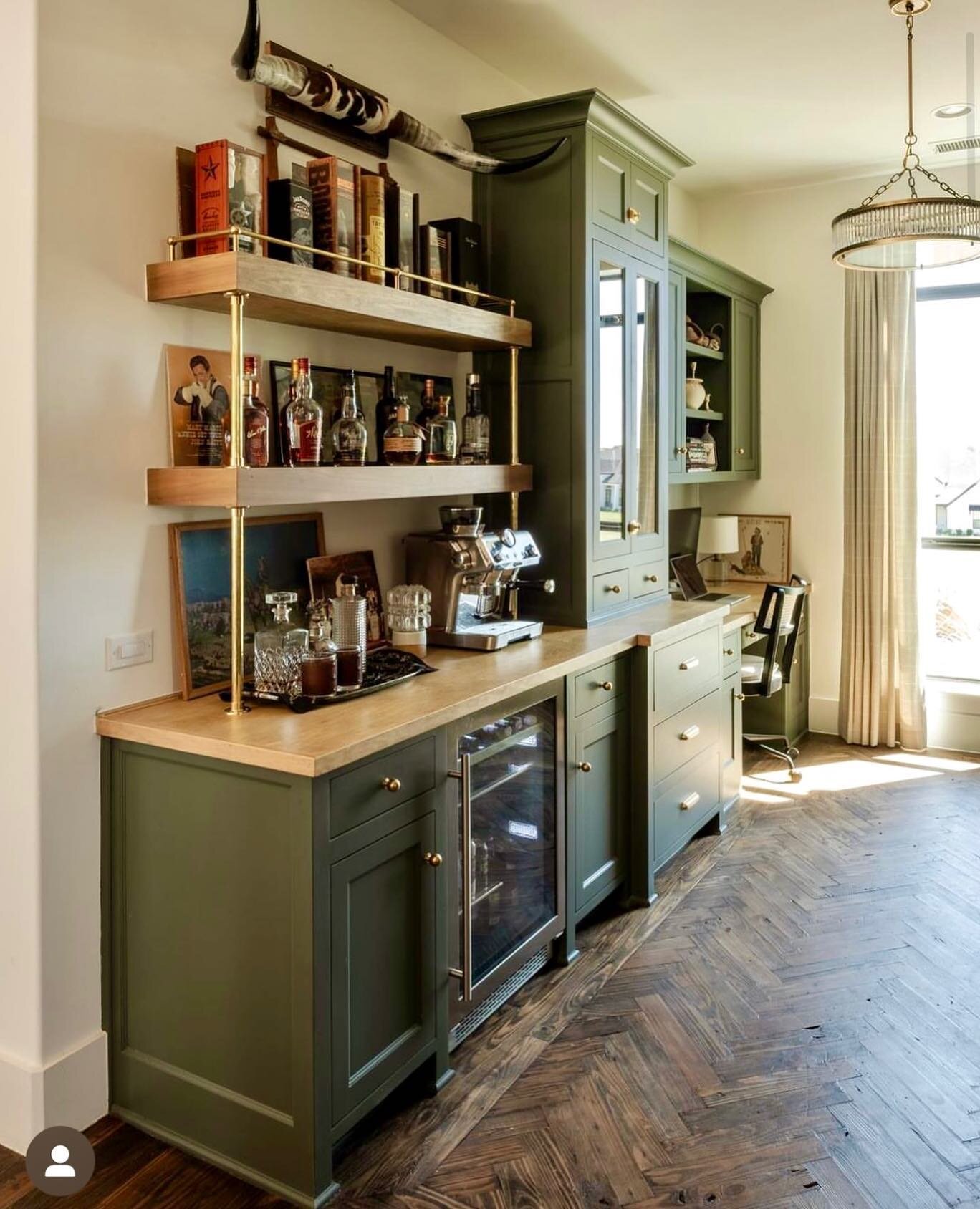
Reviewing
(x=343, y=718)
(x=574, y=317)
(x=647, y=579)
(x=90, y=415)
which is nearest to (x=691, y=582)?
(x=647, y=579)

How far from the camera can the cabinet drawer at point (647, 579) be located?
12.4ft

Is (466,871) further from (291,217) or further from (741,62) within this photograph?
(741,62)

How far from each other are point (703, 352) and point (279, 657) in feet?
10.8

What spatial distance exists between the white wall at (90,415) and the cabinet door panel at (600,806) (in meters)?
1.24

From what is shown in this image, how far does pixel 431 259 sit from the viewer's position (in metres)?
3.03

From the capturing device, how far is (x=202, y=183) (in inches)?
90.6

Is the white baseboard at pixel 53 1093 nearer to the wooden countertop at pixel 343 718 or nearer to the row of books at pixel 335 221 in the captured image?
the wooden countertop at pixel 343 718

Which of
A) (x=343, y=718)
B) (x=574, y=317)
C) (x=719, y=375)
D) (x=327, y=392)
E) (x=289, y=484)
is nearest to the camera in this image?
Answer: (x=343, y=718)

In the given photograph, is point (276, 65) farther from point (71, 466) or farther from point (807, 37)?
point (807, 37)

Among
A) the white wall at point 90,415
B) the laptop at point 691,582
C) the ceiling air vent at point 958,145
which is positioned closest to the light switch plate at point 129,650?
the white wall at point 90,415

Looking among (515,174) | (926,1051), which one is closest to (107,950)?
(926,1051)

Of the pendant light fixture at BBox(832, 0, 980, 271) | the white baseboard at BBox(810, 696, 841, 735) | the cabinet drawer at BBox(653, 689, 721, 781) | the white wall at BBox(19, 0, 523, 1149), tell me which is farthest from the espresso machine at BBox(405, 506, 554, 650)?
the white baseboard at BBox(810, 696, 841, 735)

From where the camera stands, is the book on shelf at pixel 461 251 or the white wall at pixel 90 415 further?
the book on shelf at pixel 461 251

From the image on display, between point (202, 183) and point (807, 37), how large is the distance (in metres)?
2.31
